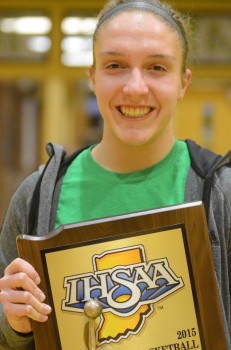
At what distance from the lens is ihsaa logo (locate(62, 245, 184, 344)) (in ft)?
3.60

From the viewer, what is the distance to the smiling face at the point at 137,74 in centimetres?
118

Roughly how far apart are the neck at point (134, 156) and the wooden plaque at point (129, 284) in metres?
0.21

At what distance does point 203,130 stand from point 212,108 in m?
0.31

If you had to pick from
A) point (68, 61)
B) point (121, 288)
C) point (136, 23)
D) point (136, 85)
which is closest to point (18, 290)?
point (121, 288)

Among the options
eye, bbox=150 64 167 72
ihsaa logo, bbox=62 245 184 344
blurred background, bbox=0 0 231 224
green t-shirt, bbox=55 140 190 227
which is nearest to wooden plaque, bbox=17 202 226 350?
ihsaa logo, bbox=62 245 184 344

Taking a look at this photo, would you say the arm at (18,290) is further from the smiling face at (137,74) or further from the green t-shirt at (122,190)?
the smiling face at (137,74)

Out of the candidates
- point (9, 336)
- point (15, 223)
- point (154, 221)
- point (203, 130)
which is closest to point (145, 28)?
point (154, 221)

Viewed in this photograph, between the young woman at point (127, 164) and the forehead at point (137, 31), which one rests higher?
the forehead at point (137, 31)

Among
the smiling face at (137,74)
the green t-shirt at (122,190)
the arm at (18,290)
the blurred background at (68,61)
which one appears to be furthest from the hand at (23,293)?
the blurred background at (68,61)

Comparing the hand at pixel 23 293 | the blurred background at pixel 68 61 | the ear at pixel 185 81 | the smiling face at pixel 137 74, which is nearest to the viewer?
the hand at pixel 23 293

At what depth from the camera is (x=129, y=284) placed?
1099 millimetres

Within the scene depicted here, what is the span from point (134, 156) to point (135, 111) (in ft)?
0.38

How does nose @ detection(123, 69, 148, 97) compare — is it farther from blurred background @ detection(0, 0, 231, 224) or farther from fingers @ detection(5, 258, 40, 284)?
blurred background @ detection(0, 0, 231, 224)

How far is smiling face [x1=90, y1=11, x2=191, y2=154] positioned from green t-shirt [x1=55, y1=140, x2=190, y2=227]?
8 centimetres
